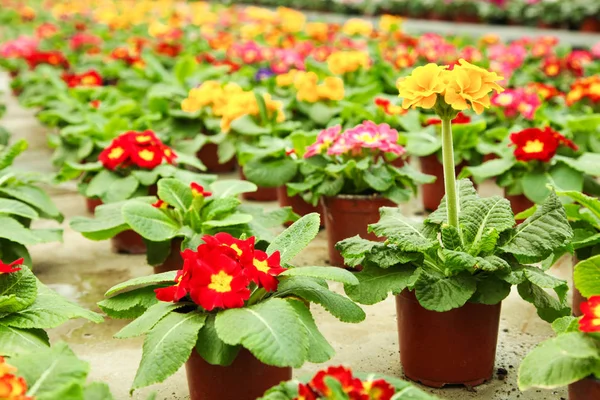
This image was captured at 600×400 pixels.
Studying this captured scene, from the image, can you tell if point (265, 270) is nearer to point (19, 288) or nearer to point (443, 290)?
point (443, 290)

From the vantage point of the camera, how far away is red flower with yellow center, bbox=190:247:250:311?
1910 mm

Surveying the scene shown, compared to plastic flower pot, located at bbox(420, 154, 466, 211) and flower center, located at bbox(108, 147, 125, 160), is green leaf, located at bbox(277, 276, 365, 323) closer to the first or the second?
flower center, located at bbox(108, 147, 125, 160)

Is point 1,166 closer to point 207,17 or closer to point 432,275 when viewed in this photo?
point 432,275

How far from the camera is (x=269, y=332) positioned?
69.8 inches

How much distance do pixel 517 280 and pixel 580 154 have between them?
1.71 m

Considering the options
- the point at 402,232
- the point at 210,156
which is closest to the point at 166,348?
the point at 402,232

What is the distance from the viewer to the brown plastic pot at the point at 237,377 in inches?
77.0

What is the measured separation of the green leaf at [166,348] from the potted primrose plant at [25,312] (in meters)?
0.28

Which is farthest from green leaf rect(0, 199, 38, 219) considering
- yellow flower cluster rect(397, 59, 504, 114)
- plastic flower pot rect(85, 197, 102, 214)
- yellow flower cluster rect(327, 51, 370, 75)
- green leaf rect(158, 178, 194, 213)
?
yellow flower cluster rect(327, 51, 370, 75)

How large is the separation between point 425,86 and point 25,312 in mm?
1209

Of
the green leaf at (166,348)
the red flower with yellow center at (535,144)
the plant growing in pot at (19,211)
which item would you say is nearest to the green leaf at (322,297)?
the green leaf at (166,348)

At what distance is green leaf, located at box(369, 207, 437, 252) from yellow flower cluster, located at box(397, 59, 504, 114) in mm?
362

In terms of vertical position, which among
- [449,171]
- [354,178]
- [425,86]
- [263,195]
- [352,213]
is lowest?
[263,195]

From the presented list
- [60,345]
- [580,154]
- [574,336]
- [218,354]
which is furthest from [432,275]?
[580,154]
